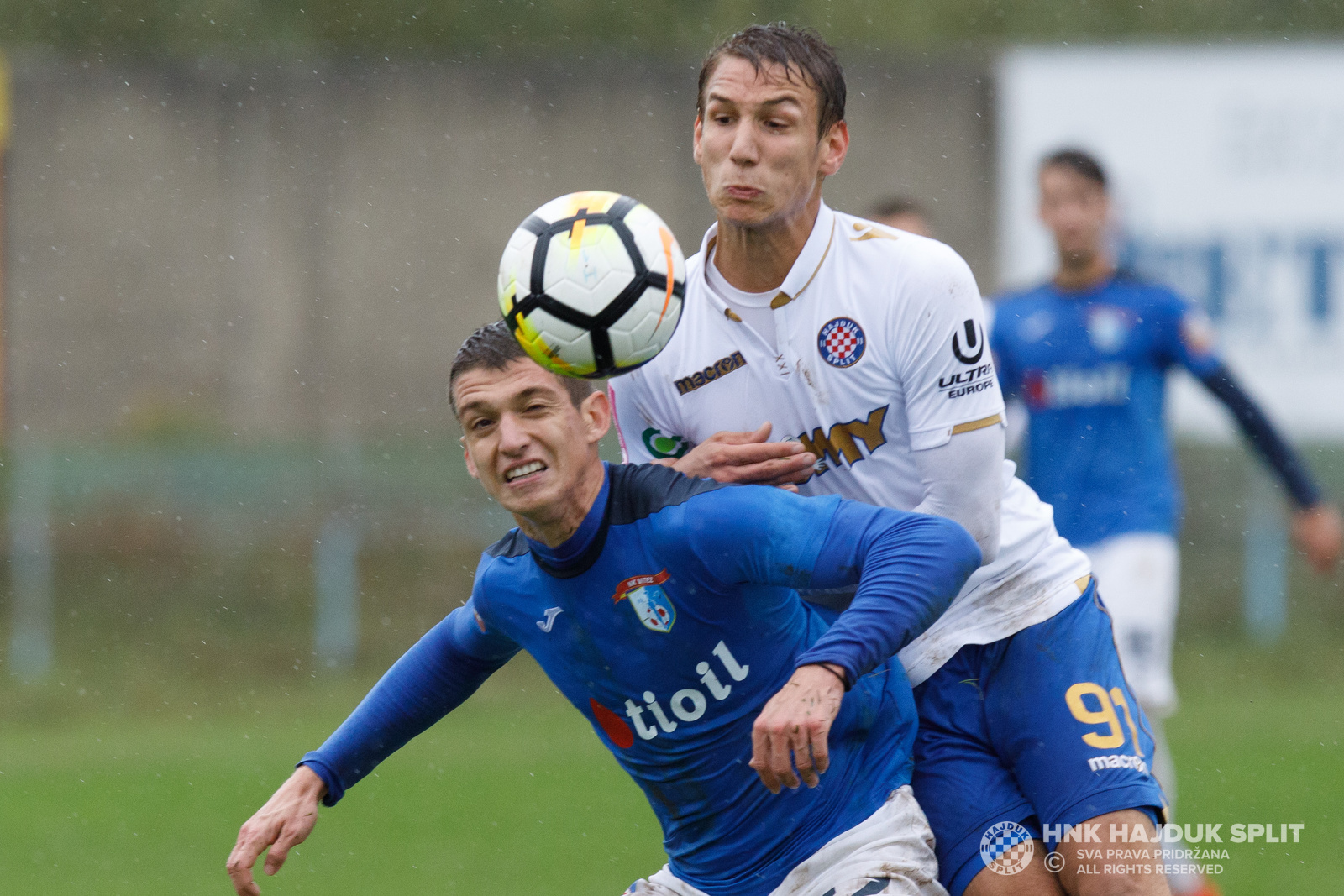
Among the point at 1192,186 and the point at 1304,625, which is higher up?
the point at 1192,186

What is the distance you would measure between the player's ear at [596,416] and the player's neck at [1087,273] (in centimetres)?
418

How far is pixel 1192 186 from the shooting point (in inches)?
651

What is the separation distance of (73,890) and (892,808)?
5.71 m

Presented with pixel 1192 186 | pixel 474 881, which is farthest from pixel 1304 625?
pixel 474 881

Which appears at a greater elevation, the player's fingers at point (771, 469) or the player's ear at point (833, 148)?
the player's ear at point (833, 148)

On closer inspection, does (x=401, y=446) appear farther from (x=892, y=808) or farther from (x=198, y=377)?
(x=892, y=808)

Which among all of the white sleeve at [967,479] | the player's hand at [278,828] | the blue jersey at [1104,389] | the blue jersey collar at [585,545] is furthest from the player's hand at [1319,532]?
the player's hand at [278,828]

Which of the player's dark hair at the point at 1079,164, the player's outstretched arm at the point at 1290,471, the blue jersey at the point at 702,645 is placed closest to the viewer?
the blue jersey at the point at 702,645

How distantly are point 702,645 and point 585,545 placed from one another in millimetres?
385

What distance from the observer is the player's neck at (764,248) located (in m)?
4.46

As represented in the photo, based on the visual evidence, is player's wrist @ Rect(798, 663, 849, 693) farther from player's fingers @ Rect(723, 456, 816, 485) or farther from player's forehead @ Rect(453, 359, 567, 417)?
player's forehead @ Rect(453, 359, 567, 417)

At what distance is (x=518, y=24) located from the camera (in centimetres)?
2567

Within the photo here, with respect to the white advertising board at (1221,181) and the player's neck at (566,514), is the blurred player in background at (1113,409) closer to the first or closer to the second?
the player's neck at (566,514)

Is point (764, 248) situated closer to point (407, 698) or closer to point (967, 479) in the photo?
point (967, 479)
